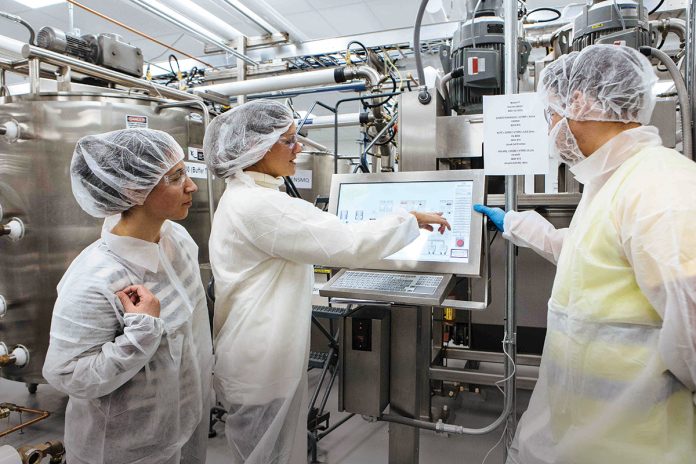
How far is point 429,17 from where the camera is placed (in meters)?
3.38

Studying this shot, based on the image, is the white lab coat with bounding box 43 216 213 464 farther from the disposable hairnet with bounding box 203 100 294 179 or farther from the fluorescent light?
the fluorescent light

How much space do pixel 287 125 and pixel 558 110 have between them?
2.63 feet

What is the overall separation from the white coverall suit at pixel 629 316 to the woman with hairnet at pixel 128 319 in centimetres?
95

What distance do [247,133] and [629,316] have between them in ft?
3.74

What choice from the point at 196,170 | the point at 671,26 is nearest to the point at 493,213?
the point at 671,26

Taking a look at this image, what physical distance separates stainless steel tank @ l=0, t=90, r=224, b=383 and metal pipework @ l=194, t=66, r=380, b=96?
0.68 metres

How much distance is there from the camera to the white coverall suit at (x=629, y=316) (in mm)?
837

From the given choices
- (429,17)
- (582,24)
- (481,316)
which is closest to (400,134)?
(582,24)

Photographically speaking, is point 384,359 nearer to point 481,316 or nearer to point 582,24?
point 481,316

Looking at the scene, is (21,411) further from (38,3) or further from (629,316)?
(38,3)

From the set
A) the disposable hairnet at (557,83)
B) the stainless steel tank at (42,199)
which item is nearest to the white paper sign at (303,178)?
the stainless steel tank at (42,199)

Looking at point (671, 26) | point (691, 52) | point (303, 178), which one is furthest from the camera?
point (303, 178)

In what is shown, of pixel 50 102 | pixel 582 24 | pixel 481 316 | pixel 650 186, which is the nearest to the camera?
pixel 650 186

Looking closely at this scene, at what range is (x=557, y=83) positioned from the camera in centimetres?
115
